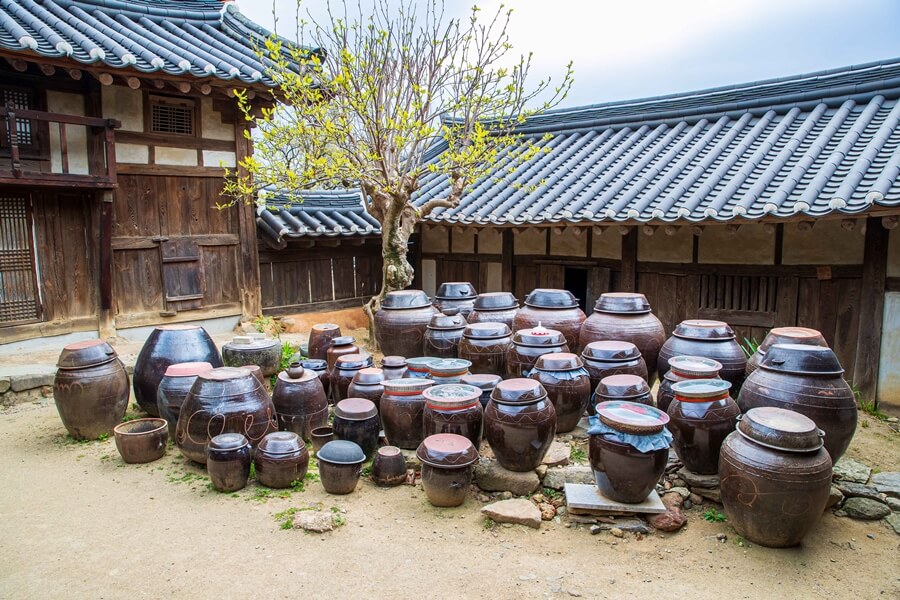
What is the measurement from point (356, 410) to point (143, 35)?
23.8 ft

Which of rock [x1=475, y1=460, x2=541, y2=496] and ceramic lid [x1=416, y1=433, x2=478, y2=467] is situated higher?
ceramic lid [x1=416, y1=433, x2=478, y2=467]

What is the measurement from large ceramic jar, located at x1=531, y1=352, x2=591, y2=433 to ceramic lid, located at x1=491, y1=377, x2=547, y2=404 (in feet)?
1.53

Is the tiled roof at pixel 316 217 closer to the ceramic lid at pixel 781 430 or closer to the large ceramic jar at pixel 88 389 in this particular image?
the large ceramic jar at pixel 88 389

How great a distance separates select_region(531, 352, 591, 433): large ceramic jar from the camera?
528 centimetres

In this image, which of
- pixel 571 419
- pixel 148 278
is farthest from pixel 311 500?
pixel 148 278

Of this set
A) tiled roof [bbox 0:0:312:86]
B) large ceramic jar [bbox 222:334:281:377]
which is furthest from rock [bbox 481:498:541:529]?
tiled roof [bbox 0:0:312:86]

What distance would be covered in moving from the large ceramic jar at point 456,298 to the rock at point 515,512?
3721mm

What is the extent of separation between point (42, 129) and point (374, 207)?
4.47 m

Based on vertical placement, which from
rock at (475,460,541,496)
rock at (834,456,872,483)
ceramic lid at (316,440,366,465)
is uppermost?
ceramic lid at (316,440,366,465)

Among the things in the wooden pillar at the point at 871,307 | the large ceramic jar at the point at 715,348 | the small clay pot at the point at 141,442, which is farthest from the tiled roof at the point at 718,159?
the small clay pot at the point at 141,442

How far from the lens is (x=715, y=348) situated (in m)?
5.61

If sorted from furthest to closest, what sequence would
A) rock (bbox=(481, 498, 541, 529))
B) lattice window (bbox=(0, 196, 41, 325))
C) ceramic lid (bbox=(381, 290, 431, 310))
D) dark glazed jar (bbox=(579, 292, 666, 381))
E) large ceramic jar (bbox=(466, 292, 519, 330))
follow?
lattice window (bbox=(0, 196, 41, 325)) < ceramic lid (bbox=(381, 290, 431, 310)) < large ceramic jar (bbox=(466, 292, 519, 330)) < dark glazed jar (bbox=(579, 292, 666, 381)) < rock (bbox=(481, 498, 541, 529))

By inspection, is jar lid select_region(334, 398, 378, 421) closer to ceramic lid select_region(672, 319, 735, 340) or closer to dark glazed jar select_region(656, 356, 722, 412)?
dark glazed jar select_region(656, 356, 722, 412)

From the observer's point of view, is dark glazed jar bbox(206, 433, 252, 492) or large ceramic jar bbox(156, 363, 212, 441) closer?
dark glazed jar bbox(206, 433, 252, 492)
